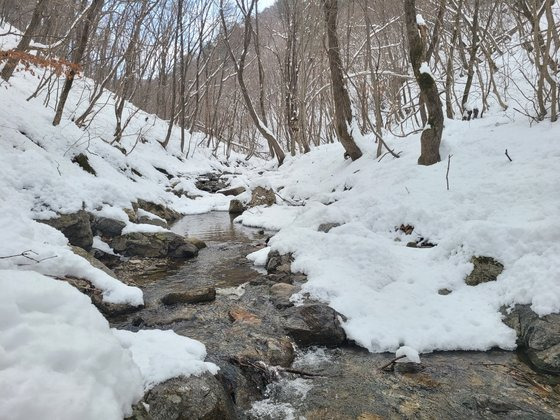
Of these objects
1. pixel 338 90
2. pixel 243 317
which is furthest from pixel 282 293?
pixel 338 90

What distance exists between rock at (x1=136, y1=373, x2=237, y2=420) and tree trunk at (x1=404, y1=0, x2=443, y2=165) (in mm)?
6350

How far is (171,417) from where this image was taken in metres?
2.30

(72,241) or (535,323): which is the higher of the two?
(72,241)

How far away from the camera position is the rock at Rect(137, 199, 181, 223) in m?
10.2

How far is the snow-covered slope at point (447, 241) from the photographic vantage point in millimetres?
3789

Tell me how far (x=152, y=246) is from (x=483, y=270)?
549 cm

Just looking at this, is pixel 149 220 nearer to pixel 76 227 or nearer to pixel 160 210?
pixel 160 210

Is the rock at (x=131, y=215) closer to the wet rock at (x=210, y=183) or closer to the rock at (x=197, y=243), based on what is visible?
the rock at (x=197, y=243)

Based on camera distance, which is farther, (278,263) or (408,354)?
(278,263)

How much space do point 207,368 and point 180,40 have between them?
21.2m

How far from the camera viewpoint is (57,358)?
1859 millimetres

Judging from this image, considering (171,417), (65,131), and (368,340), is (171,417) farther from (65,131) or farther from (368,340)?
(65,131)

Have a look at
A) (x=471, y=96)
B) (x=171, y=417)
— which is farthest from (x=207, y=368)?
(x=471, y=96)

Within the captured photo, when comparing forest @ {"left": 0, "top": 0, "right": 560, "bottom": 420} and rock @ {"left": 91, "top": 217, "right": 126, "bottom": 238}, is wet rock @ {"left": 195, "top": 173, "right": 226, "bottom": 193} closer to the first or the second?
forest @ {"left": 0, "top": 0, "right": 560, "bottom": 420}
